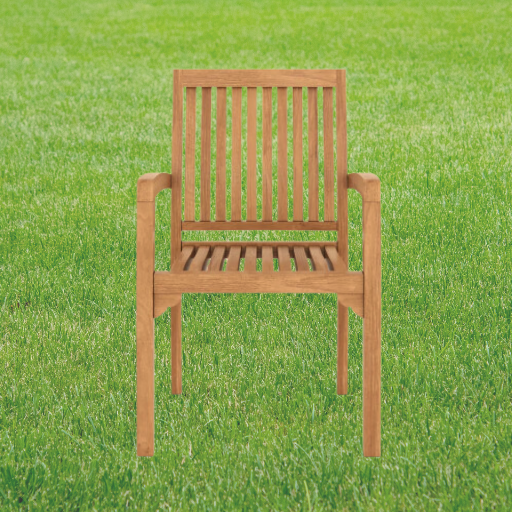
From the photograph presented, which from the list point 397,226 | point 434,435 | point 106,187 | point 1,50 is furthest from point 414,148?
point 1,50

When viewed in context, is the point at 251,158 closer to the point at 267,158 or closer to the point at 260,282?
the point at 267,158

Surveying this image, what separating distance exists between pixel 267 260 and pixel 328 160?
0.52 m

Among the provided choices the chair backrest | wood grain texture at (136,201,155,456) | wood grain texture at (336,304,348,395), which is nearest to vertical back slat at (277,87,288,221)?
the chair backrest

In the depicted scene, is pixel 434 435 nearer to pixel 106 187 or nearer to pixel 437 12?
pixel 106 187

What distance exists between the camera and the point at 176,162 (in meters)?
2.74

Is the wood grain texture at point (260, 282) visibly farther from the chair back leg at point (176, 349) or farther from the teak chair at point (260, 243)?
the chair back leg at point (176, 349)

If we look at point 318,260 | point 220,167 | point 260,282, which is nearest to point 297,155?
point 220,167

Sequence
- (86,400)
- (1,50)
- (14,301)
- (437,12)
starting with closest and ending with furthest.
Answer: (86,400) → (14,301) → (1,50) → (437,12)

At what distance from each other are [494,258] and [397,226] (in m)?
0.75

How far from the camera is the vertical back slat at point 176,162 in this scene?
274cm

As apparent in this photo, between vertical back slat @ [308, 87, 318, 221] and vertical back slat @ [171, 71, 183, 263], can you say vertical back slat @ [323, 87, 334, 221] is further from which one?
vertical back slat @ [171, 71, 183, 263]

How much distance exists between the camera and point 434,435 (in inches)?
98.7

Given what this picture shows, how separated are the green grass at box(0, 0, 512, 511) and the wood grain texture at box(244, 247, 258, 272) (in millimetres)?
536

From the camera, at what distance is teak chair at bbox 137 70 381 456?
234 cm
